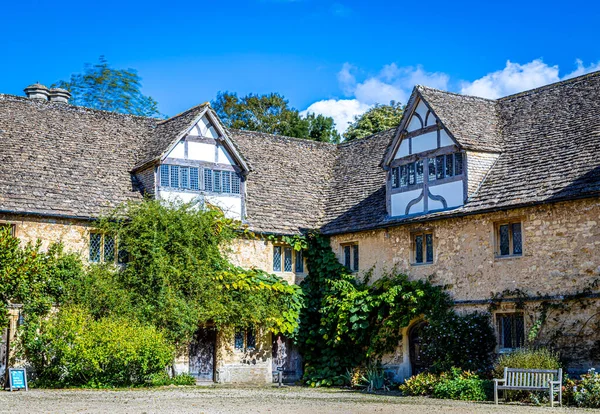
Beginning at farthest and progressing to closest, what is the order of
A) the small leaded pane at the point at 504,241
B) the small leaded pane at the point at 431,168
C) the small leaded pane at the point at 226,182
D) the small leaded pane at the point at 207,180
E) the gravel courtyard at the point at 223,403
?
the small leaded pane at the point at 226,182 < the small leaded pane at the point at 207,180 < the small leaded pane at the point at 431,168 < the small leaded pane at the point at 504,241 < the gravel courtyard at the point at 223,403

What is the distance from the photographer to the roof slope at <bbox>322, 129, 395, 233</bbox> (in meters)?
30.3

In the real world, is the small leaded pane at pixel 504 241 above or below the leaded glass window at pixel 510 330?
above

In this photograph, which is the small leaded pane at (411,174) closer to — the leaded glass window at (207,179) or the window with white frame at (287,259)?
the window with white frame at (287,259)

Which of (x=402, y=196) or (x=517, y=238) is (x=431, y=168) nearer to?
(x=402, y=196)

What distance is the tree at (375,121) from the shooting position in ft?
147

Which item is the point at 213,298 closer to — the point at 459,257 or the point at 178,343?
the point at 178,343

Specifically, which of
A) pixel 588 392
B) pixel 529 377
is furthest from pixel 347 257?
pixel 588 392

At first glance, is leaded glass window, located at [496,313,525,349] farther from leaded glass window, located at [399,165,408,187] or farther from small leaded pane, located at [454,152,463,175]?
leaded glass window, located at [399,165,408,187]

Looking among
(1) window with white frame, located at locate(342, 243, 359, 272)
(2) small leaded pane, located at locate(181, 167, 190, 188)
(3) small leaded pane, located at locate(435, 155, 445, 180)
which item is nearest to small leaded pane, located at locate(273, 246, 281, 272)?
(1) window with white frame, located at locate(342, 243, 359, 272)

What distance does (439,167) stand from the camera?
91.1 feet

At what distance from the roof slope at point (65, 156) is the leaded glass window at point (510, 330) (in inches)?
466

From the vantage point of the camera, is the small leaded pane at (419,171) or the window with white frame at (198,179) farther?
the window with white frame at (198,179)

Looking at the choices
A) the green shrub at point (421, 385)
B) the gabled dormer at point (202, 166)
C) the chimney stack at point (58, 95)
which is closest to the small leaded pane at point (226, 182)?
the gabled dormer at point (202, 166)

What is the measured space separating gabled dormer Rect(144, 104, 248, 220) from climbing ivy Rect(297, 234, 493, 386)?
3269mm
